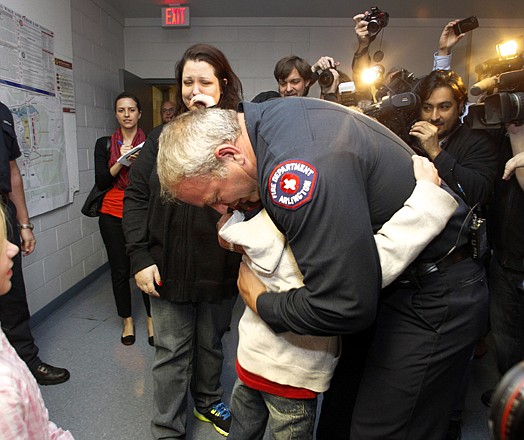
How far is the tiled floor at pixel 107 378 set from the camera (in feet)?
6.12

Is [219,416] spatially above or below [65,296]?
above

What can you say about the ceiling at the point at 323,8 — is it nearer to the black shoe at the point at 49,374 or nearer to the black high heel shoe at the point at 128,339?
the black high heel shoe at the point at 128,339

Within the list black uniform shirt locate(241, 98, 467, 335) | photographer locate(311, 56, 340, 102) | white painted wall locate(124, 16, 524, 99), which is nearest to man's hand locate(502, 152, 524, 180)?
black uniform shirt locate(241, 98, 467, 335)

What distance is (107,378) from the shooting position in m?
2.23

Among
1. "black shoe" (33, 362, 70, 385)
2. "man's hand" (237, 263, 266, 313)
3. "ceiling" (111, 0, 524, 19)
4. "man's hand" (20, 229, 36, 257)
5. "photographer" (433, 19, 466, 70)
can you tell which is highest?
"ceiling" (111, 0, 524, 19)

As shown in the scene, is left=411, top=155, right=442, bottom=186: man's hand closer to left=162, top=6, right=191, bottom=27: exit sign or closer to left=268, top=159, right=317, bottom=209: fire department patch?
left=268, top=159, right=317, bottom=209: fire department patch

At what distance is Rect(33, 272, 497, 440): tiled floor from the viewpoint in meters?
1.86

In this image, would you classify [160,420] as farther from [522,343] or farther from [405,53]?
[405,53]

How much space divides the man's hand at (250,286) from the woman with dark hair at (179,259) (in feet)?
1.59

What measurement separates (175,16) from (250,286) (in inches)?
150

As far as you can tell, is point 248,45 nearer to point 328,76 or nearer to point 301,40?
point 301,40

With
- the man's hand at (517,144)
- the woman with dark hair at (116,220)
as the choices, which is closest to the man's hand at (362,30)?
the man's hand at (517,144)

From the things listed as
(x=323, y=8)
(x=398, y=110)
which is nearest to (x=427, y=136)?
(x=398, y=110)

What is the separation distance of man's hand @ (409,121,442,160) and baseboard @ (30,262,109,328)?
Result: 8.25ft
